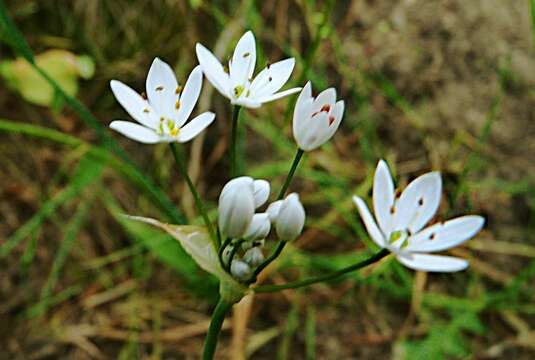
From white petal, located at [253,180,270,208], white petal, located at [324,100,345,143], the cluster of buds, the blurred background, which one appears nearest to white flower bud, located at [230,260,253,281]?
the cluster of buds

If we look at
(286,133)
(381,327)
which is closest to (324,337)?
(381,327)

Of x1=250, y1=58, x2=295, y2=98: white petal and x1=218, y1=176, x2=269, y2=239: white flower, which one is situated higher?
x1=250, y1=58, x2=295, y2=98: white petal

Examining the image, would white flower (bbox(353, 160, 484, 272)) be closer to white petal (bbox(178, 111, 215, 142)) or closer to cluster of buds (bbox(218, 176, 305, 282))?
cluster of buds (bbox(218, 176, 305, 282))

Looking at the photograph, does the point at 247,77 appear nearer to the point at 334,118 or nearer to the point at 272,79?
the point at 272,79

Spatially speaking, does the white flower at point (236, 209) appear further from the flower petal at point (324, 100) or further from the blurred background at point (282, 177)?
the blurred background at point (282, 177)

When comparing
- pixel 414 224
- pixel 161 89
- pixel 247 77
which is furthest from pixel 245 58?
pixel 414 224
